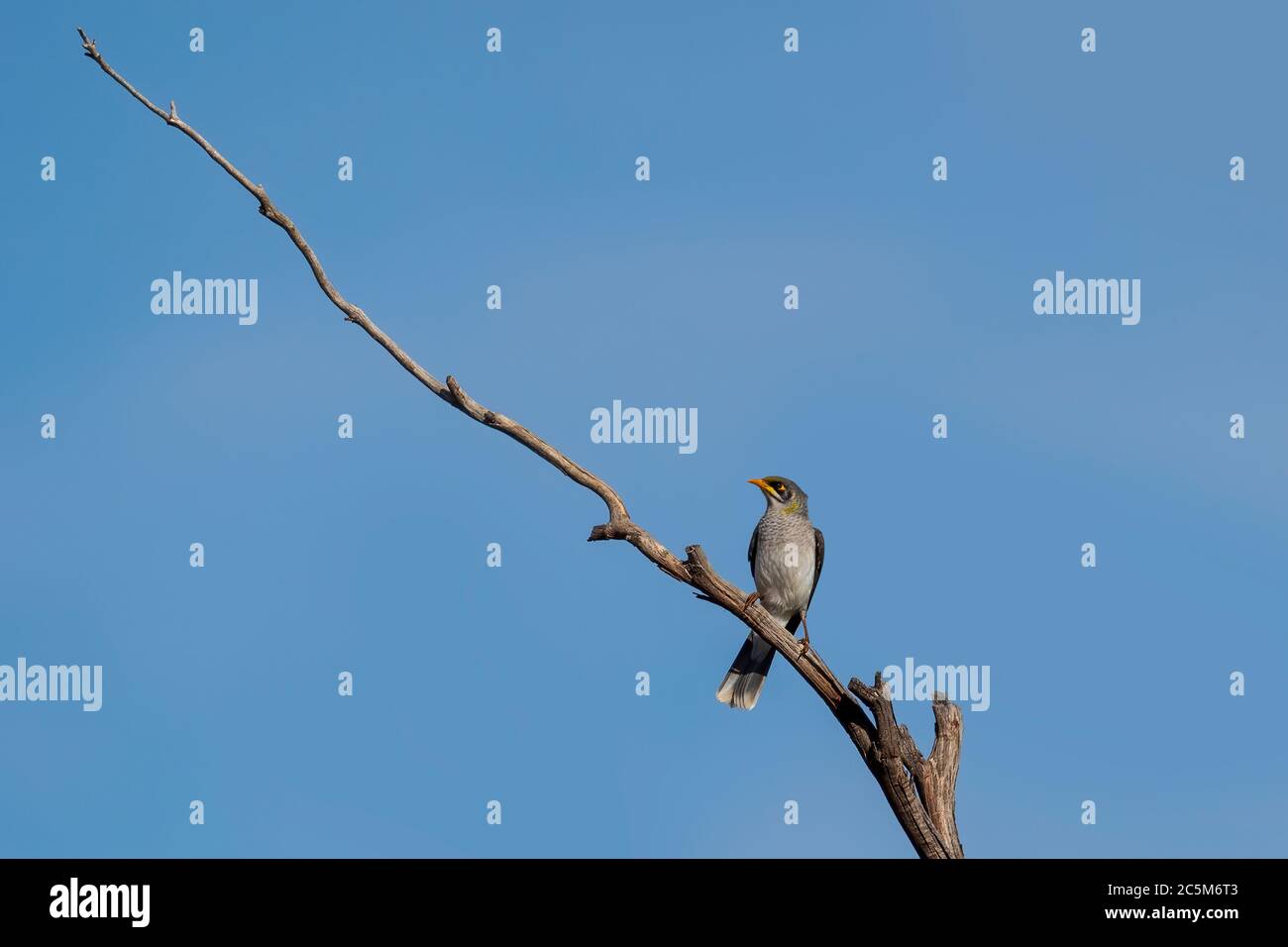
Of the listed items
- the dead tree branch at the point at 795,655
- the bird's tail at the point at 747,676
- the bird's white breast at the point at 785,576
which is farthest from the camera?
the bird's white breast at the point at 785,576

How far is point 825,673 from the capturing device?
1024 centimetres

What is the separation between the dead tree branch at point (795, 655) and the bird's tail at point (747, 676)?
141cm

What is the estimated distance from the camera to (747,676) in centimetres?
1180

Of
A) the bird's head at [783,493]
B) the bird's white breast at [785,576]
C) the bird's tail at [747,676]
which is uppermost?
the bird's head at [783,493]

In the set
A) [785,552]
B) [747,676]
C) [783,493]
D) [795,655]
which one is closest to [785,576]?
[785,552]

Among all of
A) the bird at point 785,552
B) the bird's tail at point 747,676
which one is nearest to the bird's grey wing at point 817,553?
the bird at point 785,552

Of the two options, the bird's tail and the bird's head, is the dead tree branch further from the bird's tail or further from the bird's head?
the bird's head

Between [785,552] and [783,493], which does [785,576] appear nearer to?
[785,552]

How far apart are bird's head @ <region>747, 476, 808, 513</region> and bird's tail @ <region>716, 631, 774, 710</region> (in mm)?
1837

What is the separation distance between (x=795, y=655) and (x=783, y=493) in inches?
122

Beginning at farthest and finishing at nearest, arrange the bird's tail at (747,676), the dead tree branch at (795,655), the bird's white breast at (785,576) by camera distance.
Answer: the bird's white breast at (785,576) < the bird's tail at (747,676) < the dead tree branch at (795,655)

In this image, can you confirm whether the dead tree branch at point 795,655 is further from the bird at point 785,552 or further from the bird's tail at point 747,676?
the bird at point 785,552

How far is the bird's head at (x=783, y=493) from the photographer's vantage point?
511 inches
